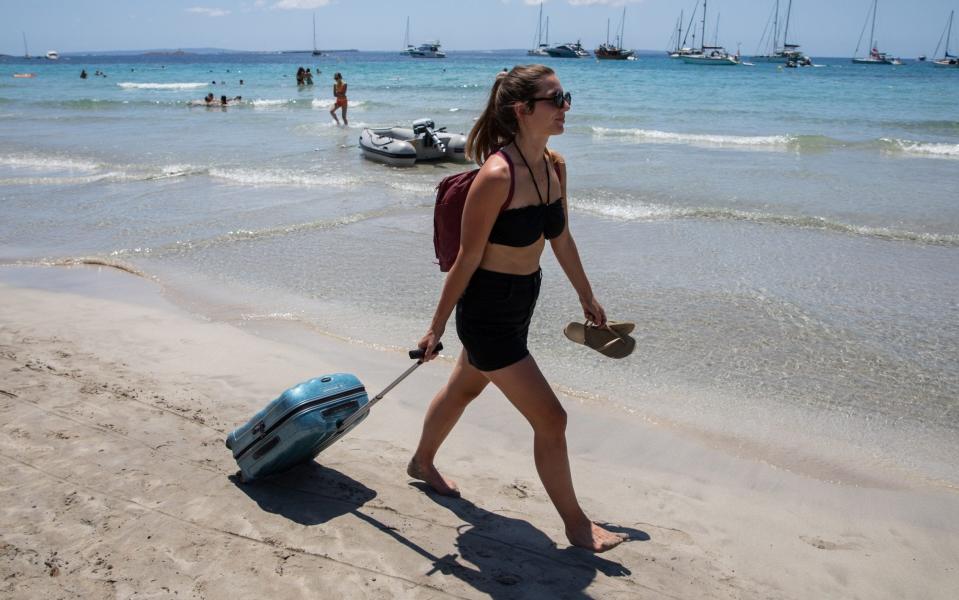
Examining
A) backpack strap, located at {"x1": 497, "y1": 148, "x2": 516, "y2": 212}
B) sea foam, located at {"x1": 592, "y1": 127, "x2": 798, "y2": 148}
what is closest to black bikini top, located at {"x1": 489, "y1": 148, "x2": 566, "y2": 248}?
backpack strap, located at {"x1": 497, "y1": 148, "x2": 516, "y2": 212}

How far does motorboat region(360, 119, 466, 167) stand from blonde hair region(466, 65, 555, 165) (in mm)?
12841

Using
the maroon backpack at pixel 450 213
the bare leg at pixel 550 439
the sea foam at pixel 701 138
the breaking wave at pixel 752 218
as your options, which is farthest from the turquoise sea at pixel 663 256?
the maroon backpack at pixel 450 213

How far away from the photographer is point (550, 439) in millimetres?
3041

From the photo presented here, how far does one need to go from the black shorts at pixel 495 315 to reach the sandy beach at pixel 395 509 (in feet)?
2.64

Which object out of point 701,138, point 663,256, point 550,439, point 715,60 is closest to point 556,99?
point 550,439

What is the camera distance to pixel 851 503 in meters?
3.77

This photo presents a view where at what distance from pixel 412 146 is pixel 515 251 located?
44.3 feet

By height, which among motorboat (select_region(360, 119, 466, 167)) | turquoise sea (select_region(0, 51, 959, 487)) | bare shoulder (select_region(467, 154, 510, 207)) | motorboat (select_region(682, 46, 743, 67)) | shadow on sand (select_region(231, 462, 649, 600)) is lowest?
shadow on sand (select_region(231, 462, 649, 600))

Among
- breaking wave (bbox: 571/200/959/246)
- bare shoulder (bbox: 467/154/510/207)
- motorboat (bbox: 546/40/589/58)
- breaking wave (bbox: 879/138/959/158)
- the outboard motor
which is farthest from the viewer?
motorboat (bbox: 546/40/589/58)

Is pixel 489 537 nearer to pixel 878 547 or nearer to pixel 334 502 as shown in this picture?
pixel 334 502

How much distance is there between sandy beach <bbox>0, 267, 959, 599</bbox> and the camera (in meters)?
2.90

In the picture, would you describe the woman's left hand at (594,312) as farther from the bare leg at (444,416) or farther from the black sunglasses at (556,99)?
the black sunglasses at (556,99)

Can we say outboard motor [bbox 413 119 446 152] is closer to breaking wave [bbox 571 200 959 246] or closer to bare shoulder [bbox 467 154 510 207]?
breaking wave [bbox 571 200 959 246]

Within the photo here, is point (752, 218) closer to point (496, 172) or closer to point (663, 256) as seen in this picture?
point (663, 256)
